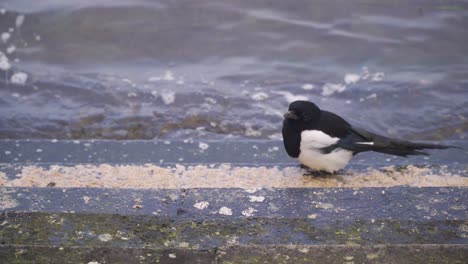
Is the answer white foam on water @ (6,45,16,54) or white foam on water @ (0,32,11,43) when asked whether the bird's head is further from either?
white foam on water @ (0,32,11,43)

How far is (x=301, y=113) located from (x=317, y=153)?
0.21 meters

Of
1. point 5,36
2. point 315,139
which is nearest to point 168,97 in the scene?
point 5,36

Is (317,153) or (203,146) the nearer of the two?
(317,153)

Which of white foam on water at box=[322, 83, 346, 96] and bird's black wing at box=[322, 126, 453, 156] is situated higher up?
bird's black wing at box=[322, 126, 453, 156]

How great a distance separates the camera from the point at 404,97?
5.63 metres

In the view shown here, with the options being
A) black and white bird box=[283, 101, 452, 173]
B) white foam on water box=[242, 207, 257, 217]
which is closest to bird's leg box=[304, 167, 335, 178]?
black and white bird box=[283, 101, 452, 173]

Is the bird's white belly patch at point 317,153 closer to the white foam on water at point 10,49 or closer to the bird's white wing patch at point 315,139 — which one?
the bird's white wing patch at point 315,139

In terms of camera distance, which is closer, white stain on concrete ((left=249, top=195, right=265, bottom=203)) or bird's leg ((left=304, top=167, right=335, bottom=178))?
white stain on concrete ((left=249, top=195, right=265, bottom=203))

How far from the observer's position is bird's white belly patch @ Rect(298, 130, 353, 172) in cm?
343

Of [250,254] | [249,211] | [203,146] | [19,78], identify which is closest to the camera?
[250,254]

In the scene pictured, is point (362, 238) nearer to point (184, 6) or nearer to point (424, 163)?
point (424, 163)

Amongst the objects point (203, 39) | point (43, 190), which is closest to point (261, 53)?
point (203, 39)

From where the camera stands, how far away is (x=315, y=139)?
3.45 metres

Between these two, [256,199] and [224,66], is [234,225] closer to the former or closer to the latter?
[256,199]
